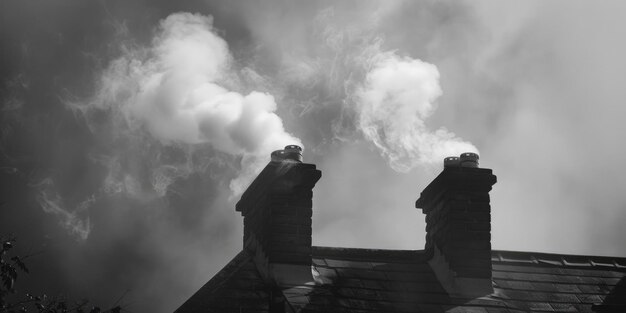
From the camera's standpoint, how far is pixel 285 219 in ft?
50.8

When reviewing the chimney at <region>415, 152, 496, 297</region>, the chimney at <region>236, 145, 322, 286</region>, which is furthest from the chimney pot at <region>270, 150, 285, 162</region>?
the chimney at <region>415, 152, 496, 297</region>

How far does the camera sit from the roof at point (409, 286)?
47.5ft

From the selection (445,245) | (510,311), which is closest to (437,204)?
(445,245)

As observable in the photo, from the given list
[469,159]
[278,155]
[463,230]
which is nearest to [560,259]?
[463,230]

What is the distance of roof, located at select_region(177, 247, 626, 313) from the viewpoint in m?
14.5

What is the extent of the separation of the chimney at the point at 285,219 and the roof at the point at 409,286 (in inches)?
9.6

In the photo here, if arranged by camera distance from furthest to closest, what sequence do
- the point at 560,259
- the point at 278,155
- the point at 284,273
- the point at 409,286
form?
the point at 560,259
the point at 278,155
the point at 409,286
the point at 284,273

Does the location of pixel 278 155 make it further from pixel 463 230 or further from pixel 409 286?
pixel 463 230

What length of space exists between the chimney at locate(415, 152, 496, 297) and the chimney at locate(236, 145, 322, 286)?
2.16m

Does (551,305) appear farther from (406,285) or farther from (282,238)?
(282,238)

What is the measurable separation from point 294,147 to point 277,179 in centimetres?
80

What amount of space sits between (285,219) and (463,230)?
278cm

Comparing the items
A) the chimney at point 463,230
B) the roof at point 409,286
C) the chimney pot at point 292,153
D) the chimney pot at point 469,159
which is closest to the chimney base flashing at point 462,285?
the chimney at point 463,230

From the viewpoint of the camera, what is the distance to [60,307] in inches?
494
